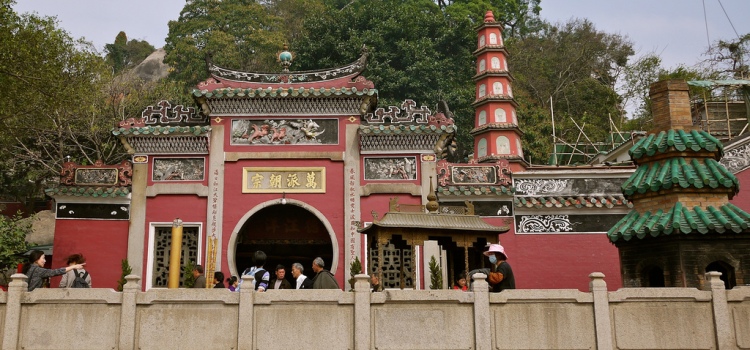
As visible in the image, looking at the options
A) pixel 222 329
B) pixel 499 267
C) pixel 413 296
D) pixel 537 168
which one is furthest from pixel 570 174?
pixel 222 329

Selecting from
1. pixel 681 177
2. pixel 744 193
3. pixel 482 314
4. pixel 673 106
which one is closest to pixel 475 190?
pixel 673 106

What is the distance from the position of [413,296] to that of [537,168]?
345 inches

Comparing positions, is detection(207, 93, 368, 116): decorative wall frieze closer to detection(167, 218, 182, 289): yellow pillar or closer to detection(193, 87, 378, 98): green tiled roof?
detection(193, 87, 378, 98): green tiled roof

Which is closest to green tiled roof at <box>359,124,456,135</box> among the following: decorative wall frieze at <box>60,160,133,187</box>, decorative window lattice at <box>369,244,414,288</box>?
decorative window lattice at <box>369,244,414,288</box>

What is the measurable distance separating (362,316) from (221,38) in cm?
2860

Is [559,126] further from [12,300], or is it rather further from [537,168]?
[12,300]

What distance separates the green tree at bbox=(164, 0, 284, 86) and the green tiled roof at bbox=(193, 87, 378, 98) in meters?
18.0

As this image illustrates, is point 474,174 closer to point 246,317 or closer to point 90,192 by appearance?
point 246,317

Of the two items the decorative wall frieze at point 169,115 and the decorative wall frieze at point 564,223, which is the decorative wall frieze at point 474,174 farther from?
the decorative wall frieze at point 169,115

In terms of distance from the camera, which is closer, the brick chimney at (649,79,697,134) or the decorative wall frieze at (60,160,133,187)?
the brick chimney at (649,79,697,134)

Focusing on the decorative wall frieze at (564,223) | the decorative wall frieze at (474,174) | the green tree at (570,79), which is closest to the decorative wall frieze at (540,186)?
the decorative wall frieze at (474,174)

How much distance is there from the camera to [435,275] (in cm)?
1344

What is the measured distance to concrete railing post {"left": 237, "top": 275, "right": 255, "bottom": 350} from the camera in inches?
327

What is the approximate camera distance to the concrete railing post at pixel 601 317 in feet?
27.5
